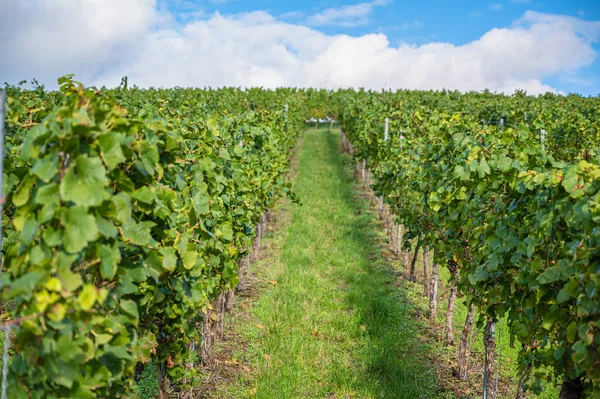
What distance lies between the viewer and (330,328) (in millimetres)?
6172

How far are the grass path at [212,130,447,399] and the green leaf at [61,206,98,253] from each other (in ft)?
10.9

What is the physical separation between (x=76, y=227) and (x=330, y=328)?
4.74m

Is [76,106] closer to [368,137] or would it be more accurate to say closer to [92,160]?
[92,160]

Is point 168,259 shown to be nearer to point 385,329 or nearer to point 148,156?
point 148,156

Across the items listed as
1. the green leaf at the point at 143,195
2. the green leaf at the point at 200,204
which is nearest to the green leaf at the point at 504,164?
the green leaf at the point at 200,204

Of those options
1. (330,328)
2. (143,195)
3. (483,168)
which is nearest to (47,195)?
(143,195)

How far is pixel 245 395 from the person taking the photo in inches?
189

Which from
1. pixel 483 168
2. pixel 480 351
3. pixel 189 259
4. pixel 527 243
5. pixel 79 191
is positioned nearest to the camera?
pixel 79 191

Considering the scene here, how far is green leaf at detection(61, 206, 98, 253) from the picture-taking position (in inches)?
71.7

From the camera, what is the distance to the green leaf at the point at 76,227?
182cm

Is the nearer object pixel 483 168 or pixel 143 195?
pixel 143 195

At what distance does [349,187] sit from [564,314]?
13.2 meters

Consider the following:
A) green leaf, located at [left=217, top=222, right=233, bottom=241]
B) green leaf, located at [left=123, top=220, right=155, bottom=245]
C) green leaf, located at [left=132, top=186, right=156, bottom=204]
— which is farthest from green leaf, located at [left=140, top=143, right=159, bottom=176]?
green leaf, located at [left=217, top=222, right=233, bottom=241]

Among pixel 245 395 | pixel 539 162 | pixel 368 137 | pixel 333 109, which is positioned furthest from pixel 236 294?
pixel 333 109
